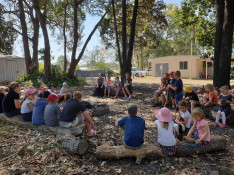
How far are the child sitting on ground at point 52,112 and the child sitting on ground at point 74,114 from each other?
0.25 meters

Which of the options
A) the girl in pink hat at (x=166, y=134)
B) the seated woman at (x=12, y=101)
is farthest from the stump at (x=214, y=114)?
the seated woman at (x=12, y=101)

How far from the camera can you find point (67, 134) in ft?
14.4

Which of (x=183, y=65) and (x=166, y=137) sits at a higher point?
(x=183, y=65)

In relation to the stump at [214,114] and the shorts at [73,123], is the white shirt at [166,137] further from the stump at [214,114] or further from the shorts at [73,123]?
the stump at [214,114]

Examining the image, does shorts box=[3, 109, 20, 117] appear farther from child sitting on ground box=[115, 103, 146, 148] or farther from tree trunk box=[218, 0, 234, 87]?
tree trunk box=[218, 0, 234, 87]

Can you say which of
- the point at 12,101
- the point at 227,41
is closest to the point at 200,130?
the point at 12,101

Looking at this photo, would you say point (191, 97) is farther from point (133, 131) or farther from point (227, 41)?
point (227, 41)

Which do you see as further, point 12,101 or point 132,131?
point 12,101

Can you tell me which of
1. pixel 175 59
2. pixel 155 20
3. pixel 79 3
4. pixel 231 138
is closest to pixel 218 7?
pixel 155 20

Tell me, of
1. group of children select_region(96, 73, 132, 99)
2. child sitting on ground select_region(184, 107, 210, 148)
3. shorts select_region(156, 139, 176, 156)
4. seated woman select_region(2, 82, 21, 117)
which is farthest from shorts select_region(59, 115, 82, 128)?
group of children select_region(96, 73, 132, 99)

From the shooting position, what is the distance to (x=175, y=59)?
1082 inches

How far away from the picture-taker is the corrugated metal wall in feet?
57.9

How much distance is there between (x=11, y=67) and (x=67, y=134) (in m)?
16.4

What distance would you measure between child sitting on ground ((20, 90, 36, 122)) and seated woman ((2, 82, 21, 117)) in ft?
1.05
